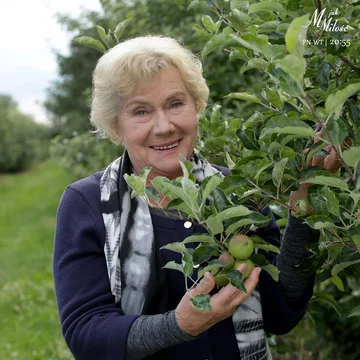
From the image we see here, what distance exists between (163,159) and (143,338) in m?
0.56

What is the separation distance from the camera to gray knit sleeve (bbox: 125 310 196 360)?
1764 mm

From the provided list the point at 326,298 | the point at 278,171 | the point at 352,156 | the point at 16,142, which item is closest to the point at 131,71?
the point at 278,171

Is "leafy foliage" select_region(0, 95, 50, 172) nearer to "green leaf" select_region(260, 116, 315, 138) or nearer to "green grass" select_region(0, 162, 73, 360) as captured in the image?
"green grass" select_region(0, 162, 73, 360)

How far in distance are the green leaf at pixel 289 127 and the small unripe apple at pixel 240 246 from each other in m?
0.33

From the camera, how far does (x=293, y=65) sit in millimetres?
1161

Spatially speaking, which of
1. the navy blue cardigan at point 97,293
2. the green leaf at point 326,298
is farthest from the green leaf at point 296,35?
the green leaf at point 326,298

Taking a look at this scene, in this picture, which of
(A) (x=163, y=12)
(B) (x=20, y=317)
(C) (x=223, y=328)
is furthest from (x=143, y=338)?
(B) (x=20, y=317)

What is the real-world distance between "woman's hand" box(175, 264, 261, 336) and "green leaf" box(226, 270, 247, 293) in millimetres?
46

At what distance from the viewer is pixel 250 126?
2.03 metres

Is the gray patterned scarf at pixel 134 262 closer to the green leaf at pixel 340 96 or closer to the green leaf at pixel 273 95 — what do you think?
the green leaf at pixel 273 95

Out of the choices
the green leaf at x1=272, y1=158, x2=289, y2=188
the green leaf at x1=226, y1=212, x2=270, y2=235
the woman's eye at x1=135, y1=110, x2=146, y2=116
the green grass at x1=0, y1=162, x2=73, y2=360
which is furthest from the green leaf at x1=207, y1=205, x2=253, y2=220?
the green grass at x1=0, y1=162, x2=73, y2=360

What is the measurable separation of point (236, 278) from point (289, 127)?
1.45 feet

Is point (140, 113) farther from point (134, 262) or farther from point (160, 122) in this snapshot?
point (134, 262)

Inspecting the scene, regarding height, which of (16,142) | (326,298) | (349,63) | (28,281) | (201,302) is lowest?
(16,142)
